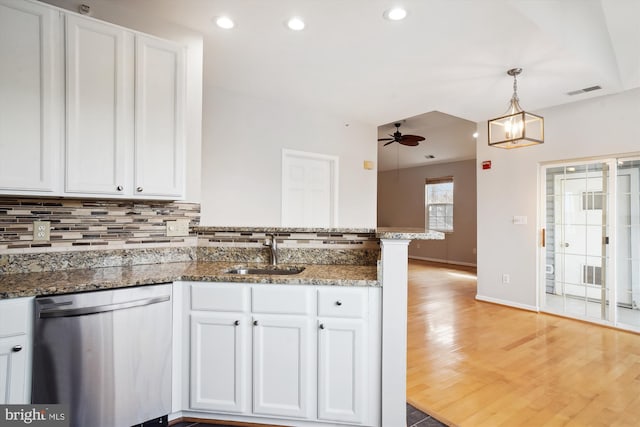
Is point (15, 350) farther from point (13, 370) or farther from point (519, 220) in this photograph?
point (519, 220)

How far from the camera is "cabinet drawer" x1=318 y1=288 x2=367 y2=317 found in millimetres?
1729

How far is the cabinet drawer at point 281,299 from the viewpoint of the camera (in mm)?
1746

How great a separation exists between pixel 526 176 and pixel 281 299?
13.0 feet

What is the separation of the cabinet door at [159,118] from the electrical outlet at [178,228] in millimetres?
307

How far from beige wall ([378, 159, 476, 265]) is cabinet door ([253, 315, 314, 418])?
23.7 ft

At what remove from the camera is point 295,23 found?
7.87 ft

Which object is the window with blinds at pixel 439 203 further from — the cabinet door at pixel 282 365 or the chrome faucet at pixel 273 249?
the cabinet door at pixel 282 365

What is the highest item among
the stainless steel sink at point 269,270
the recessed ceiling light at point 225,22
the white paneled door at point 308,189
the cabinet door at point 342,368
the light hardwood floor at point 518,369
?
the recessed ceiling light at point 225,22

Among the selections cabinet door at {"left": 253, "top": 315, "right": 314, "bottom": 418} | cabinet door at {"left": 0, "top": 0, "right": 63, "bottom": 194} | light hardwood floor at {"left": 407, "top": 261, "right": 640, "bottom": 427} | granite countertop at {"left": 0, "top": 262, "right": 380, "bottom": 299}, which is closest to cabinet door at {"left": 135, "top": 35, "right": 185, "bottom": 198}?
cabinet door at {"left": 0, "top": 0, "right": 63, "bottom": 194}

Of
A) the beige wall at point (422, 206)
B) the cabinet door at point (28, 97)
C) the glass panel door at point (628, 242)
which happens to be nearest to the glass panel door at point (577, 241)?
the glass panel door at point (628, 242)

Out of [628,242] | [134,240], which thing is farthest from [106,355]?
[628,242]

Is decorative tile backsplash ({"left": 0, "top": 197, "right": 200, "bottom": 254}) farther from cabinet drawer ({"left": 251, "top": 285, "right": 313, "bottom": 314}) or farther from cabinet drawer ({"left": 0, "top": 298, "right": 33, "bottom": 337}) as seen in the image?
cabinet drawer ({"left": 251, "top": 285, "right": 313, "bottom": 314})

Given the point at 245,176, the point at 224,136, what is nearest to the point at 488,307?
the point at 245,176

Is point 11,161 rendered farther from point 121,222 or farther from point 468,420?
point 468,420
